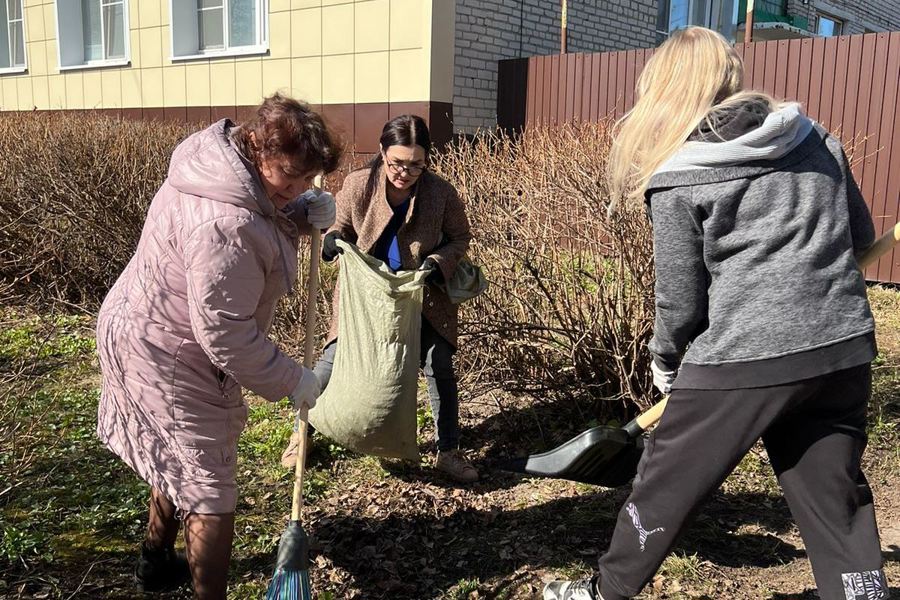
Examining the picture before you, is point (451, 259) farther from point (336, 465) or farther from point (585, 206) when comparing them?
point (336, 465)

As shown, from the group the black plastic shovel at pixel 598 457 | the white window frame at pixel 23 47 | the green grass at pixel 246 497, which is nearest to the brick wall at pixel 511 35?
the green grass at pixel 246 497

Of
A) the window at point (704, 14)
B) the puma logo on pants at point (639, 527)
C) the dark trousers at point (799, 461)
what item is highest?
the window at point (704, 14)

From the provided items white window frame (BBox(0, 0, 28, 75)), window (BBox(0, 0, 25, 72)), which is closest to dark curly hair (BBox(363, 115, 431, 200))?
white window frame (BBox(0, 0, 28, 75))

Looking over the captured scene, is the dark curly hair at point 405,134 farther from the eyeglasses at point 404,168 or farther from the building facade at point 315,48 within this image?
the building facade at point 315,48

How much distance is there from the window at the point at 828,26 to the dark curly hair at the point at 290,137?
1521cm

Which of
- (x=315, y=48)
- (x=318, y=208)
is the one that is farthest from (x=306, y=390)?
(x=315, y=48)

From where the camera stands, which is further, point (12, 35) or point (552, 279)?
point (12, 35)

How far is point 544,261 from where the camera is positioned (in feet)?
11.7

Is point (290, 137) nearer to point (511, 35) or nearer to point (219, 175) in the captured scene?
point (219, 175)

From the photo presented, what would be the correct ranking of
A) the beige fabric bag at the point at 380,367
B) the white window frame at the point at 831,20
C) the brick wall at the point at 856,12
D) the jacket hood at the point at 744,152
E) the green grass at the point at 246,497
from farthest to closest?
the white window frame at the point at 831,20
the brick wall at the point at 856,12
the beige fabric bag at the point at 380,367
the green grass at the point at 246,497
the jacket hood at the point at 744,152

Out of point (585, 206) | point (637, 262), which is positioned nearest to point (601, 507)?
point (637, 262)

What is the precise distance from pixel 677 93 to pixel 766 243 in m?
0.42

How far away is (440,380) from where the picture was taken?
321cm

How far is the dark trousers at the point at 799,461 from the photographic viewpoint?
1.86m
